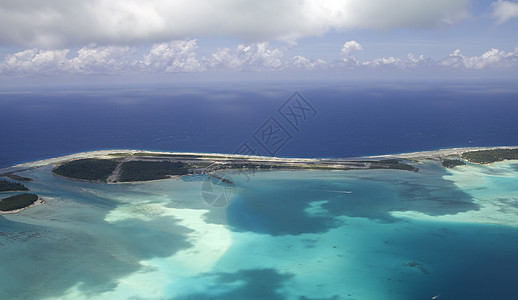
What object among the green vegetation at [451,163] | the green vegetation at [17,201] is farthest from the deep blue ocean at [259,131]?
the green vegetation at [17,201]

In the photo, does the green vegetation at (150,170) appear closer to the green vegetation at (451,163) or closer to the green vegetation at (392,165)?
the green vegetation at (392,165)

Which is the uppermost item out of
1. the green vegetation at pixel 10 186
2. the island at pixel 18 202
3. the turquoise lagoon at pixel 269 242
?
the green vegetation at pixel 10 186

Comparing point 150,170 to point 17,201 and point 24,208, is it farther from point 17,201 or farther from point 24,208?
point 24,208

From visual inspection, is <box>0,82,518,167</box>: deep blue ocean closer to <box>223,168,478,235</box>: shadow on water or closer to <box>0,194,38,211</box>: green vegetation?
<box>223,168,478,235</box>: shadow on water

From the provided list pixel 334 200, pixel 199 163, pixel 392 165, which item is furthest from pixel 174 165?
pixel 392 165

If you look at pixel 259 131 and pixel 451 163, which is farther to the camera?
pixel 259 131

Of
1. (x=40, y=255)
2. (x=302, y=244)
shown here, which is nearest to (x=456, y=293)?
(x=302, y=244)
